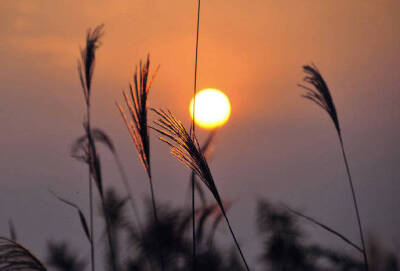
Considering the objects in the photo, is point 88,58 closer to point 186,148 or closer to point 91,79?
point 91,79

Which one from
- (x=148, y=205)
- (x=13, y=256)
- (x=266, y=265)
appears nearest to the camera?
(x=13, y=256)

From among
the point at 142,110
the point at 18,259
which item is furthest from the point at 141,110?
the point at 18,259

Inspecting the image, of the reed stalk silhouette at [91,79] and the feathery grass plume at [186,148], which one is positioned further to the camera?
the reed stalk silhouette at [91,79]

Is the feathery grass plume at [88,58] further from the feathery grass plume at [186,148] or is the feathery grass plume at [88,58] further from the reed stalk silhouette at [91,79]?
the feathery grass plume at [186,148]

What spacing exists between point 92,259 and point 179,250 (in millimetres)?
1072

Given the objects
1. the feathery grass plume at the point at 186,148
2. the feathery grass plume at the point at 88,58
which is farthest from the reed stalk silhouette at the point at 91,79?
the feathery grass plume at the point at 186,148

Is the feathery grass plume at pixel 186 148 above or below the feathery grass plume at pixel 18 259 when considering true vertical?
above

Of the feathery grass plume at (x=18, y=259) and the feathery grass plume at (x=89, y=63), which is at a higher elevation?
the feathery grass plume at (x=89, y=63)

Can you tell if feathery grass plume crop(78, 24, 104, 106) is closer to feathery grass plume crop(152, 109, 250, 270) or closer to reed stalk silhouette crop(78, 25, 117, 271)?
reed stalk silhouette crop(78, 25, 117, 271)

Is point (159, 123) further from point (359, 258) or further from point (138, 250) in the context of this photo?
point (138, 250)

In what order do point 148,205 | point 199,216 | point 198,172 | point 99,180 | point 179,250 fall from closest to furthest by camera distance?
point 198,172
point 99,180
point 199,216
point 179,250
point 148,205

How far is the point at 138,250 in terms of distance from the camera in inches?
129

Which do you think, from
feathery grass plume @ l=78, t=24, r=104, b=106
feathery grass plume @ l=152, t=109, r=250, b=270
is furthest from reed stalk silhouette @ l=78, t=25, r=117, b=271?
feathery grass plume @ l=152, t=109, r=250, b=270

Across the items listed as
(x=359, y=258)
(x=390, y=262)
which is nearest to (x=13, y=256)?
(x=359, y=258)
